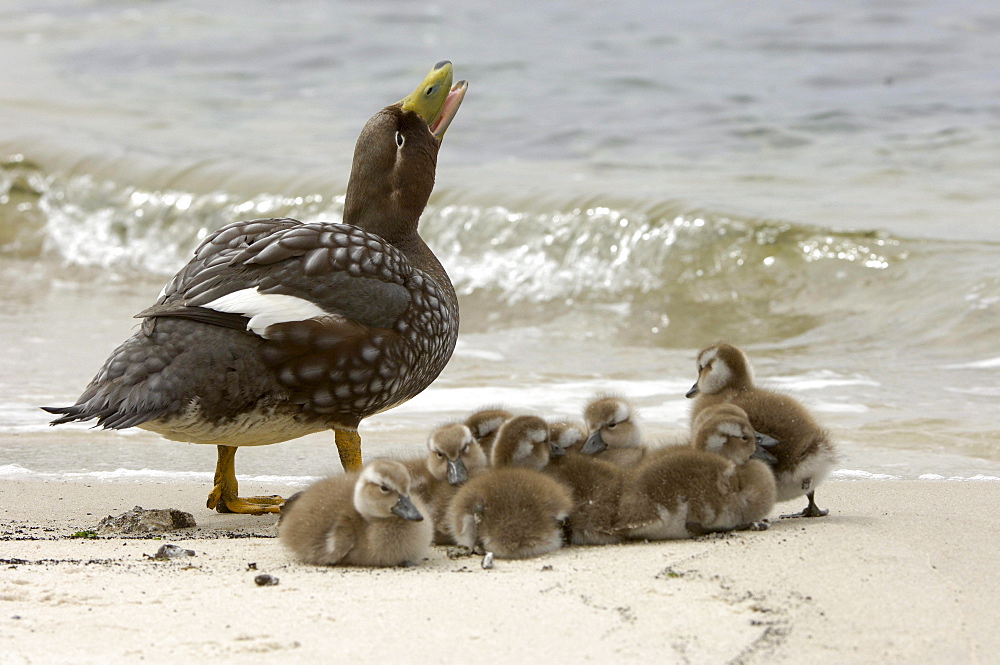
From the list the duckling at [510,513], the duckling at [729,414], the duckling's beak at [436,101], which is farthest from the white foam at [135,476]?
the duckling at [729,414]

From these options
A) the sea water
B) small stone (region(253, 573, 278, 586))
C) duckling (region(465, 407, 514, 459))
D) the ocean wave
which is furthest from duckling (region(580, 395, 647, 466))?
the ocean wave

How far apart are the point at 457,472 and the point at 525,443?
0.85 feet

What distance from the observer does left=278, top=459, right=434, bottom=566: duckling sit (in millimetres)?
3893

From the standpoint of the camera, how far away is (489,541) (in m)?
4.03

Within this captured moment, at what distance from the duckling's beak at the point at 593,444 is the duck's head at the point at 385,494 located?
953mm

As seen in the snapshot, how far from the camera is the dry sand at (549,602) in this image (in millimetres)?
3066

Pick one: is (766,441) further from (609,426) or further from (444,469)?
(444,469)

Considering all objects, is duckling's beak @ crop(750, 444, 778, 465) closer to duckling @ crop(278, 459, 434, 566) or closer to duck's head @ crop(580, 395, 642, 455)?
duck's head @ crop(580, 395, 642, 455)

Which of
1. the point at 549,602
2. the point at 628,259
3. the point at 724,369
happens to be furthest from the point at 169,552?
the point at 628,259

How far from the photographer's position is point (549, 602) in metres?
3.39

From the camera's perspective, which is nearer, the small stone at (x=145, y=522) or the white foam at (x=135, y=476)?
the small stone at (x=145, y=522)

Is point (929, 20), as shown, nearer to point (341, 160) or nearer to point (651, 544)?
point (341, 160)

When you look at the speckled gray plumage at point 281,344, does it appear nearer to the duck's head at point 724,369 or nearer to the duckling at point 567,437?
the duckling at point 567,437

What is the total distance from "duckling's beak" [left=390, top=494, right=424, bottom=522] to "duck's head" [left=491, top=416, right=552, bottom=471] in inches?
23.8
